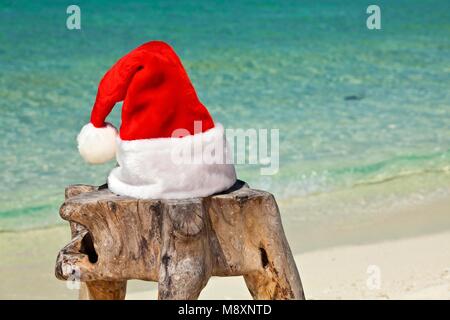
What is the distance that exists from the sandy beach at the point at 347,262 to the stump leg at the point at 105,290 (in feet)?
5.01

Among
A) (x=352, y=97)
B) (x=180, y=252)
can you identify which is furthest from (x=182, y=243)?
(x=352, y=97)

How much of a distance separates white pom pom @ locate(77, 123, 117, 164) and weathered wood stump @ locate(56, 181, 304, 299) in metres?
0.15

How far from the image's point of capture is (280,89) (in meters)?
11.3

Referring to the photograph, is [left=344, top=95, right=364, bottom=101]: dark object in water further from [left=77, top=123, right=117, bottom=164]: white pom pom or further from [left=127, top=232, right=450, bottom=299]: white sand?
[left=77, top=123, right=117, bottom=164]: white pom pom

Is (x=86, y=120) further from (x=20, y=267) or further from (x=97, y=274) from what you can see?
(x=97, y=274)

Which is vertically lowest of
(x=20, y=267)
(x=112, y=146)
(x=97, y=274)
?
(x=20, y=267)

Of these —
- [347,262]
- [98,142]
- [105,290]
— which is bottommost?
[347,262]

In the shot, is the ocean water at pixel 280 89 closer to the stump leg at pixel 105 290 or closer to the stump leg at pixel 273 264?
the stump leg at pixel 105 290

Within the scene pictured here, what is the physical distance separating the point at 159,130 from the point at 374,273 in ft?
7.73

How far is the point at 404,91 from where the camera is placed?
441 inches
